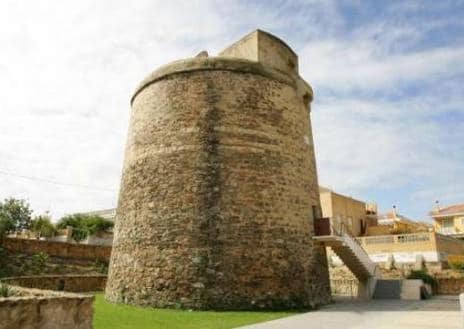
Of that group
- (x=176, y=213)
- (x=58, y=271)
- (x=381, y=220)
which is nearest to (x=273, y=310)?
(x=176, y=213)

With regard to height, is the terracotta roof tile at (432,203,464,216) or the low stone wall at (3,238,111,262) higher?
the terracotta roof tile at (432,203,464,216)

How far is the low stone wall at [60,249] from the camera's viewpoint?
21.2 meters

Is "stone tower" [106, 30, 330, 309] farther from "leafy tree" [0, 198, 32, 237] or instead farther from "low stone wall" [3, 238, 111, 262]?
"leafy tree" [0, 198, 32, 237]

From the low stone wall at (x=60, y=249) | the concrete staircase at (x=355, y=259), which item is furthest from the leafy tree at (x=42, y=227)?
the concrete staircase at (x=355, y=259)

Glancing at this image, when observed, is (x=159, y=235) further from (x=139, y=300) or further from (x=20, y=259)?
(x=20, y=259)

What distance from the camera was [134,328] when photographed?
818 cm

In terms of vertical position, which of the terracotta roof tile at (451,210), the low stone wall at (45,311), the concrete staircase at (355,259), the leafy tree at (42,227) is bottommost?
the low stone wall at (45,311)

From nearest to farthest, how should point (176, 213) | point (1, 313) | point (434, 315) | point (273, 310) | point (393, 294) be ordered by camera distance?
1. point (1, 313)
2. point (434, 315)
3. point (273, 310)
4. point (176, 213)
5. point (393, 294)

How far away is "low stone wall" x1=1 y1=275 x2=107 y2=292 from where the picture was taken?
15.4 m

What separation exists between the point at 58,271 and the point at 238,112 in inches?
563

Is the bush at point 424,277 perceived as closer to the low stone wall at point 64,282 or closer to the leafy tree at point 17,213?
the low stone wall at point 64,282

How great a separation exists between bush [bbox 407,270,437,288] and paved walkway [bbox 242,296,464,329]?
16.8ft

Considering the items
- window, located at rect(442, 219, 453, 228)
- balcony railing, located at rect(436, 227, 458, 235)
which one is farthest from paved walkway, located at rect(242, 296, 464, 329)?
window, located at rect(442, 219, 453, 228)

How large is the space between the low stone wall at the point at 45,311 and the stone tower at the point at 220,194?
5408mm
